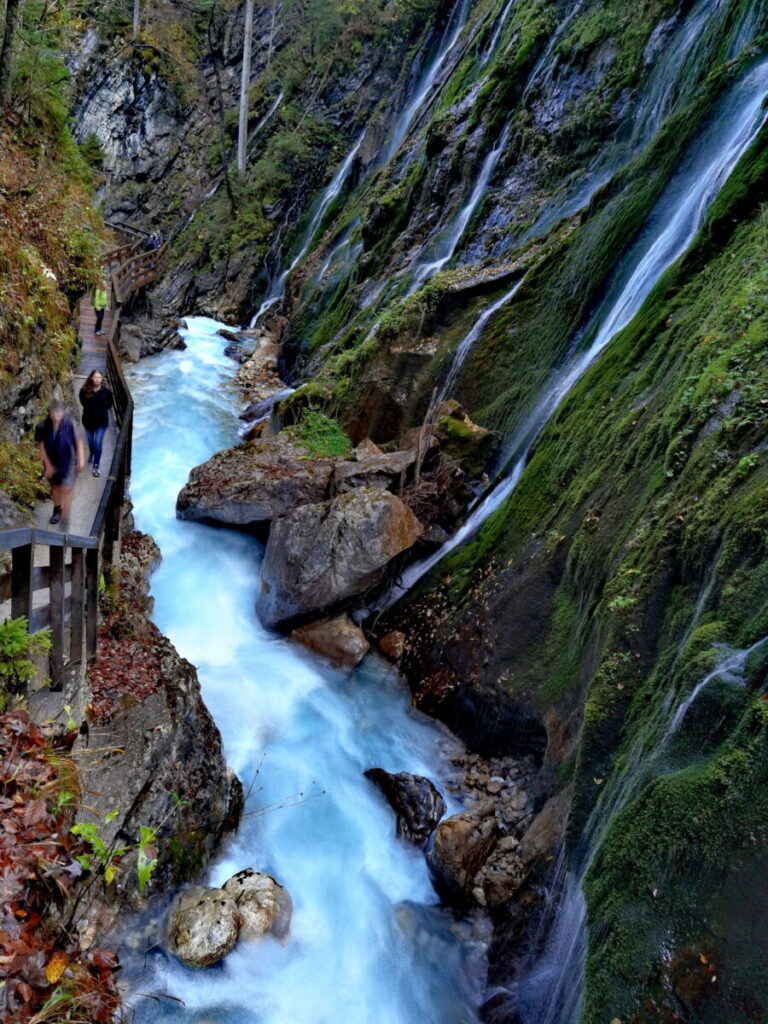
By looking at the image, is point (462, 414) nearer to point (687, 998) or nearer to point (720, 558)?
point (720, 558)

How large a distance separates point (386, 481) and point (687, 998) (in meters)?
7.98

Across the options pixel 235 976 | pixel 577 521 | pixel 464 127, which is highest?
pixel 464 127

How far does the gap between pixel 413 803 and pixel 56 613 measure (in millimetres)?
4612

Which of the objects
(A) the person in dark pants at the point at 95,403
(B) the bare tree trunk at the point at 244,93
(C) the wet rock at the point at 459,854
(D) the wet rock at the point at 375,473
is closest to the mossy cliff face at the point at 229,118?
(B) the bare tree trunk at the point at 244,93

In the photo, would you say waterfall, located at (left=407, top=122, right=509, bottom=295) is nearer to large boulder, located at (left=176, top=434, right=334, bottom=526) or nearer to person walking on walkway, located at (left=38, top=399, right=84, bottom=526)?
large boulder, located at (left=176, top=434, right=334, bottom=526)

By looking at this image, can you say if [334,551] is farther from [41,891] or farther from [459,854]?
[41,891]

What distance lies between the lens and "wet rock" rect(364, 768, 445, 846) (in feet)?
23.4

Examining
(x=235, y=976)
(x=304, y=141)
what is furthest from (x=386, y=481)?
(x=304, y=141)

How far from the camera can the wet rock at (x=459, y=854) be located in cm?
649

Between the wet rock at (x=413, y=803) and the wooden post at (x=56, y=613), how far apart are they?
4.22m

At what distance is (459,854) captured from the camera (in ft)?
21.5

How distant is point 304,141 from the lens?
99.0 feet

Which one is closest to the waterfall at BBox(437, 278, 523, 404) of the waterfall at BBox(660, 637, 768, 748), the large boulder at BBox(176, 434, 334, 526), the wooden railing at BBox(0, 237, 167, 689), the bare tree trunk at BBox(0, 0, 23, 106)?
the large boulder at BBox(176, 434, 334, 526)

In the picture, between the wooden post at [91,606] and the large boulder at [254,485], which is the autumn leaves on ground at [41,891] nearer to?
the wooden post at [91,606]
